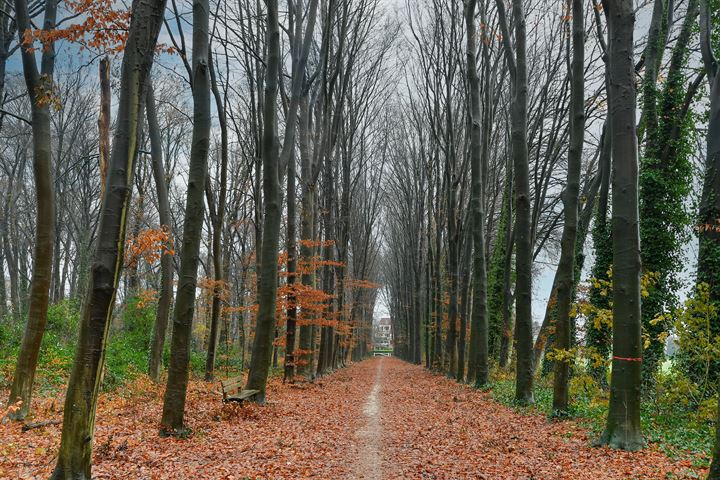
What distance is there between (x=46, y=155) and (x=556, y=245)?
22.0 metres

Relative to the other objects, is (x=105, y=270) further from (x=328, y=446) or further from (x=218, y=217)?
(x=218, y=217)

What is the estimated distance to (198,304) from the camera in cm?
2883

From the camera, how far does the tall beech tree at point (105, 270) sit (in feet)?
12.5

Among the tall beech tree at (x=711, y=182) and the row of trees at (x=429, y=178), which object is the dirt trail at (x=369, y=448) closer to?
the row of trees at (x=429, y=178)

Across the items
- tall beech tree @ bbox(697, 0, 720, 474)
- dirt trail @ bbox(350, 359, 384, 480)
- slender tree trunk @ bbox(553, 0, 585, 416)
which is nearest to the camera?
dirt trail @ bbox(350, 359, 384, 480)

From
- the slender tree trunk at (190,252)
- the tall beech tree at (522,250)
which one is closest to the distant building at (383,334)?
the tall beech tree at (522,250)

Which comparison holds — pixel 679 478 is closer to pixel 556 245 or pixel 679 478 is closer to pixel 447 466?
pixel 447 466

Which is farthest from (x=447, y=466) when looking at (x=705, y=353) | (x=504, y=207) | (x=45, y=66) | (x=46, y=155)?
(x=504, y=207)

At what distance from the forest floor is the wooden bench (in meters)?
0.23

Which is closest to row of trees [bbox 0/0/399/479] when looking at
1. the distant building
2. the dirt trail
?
the dirt trail

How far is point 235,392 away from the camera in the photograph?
29.5ft

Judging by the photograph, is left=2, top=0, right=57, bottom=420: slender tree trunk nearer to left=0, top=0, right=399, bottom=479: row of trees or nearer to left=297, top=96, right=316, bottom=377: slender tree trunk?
left=0, top=0, right=399, bottom=479: row of trees

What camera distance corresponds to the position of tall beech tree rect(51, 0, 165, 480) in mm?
3799

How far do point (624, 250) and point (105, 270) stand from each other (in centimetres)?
612
